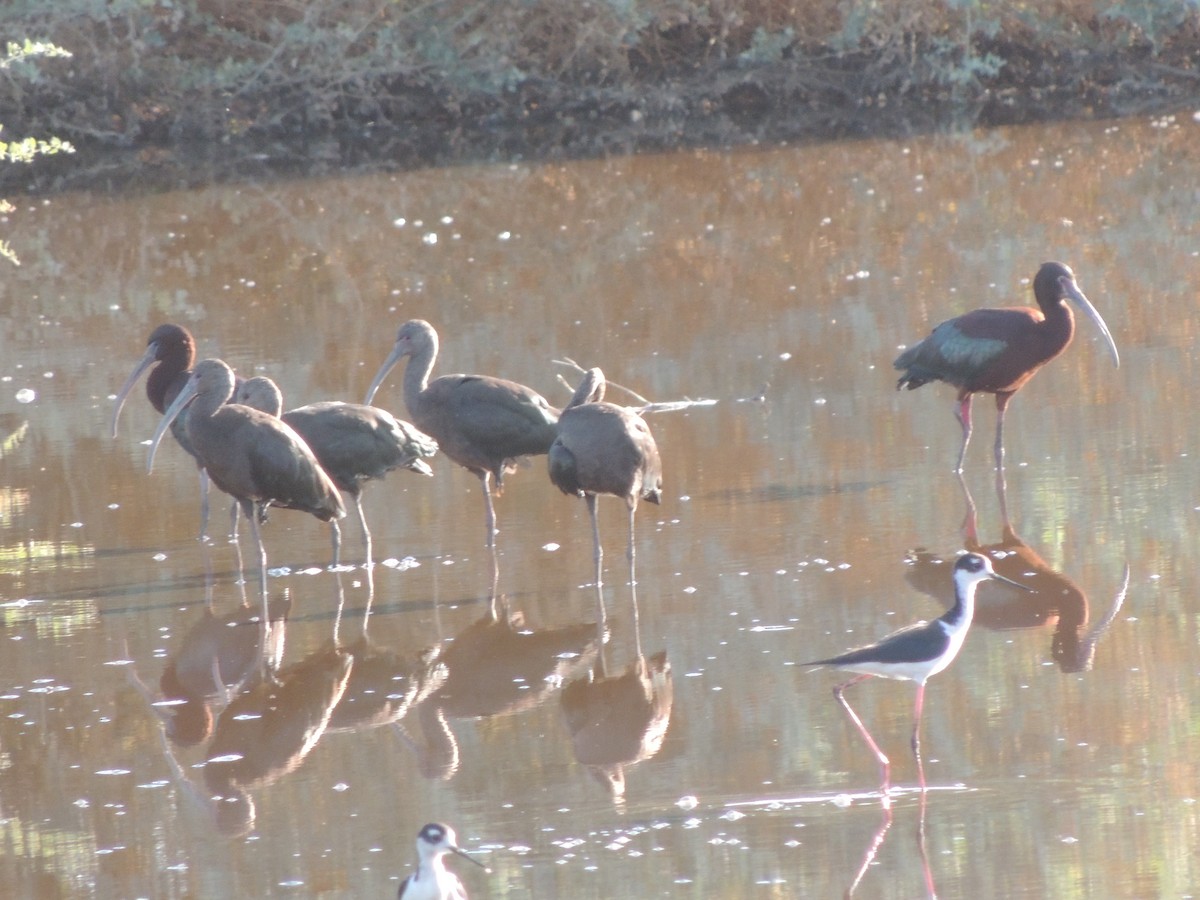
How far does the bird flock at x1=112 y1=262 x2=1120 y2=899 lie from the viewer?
7746 millimetres

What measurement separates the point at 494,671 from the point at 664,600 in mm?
881

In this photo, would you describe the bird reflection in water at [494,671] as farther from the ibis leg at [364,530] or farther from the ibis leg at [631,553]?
the ibis leg at [364,530]

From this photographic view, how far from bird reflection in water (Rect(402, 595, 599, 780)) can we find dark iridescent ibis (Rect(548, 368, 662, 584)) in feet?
1.91

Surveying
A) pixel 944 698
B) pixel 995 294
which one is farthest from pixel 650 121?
pixel 944 698

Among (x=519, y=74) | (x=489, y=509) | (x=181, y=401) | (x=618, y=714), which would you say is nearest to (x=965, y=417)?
(x=489, y=509)

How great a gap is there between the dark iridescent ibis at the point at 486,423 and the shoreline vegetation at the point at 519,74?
14.2 metres

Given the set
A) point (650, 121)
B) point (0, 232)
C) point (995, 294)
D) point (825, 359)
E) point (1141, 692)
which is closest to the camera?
point (1141, 692)

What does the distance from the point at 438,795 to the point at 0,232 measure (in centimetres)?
1477

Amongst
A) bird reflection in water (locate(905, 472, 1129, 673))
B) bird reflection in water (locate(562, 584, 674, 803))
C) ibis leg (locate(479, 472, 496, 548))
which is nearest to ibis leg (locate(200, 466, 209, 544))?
ibis leg (locate(479, 472, 496, 548))

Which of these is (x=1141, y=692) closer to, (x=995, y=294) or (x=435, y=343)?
(x=435, y=343)

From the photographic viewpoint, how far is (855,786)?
17.9 feet

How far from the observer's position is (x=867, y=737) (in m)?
5.66

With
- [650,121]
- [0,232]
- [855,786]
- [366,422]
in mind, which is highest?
[650,121]

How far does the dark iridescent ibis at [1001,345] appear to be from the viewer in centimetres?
911
